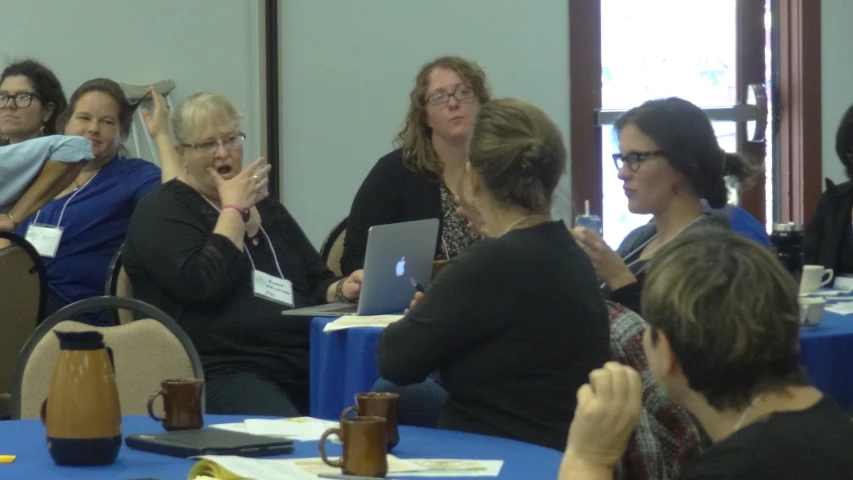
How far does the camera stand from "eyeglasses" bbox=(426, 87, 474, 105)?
144 inches

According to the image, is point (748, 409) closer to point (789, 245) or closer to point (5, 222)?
point (789, 245)

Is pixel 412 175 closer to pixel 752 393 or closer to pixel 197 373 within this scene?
pixel 197 373

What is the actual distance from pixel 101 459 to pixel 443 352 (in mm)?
651

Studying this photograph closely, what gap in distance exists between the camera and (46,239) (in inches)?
149

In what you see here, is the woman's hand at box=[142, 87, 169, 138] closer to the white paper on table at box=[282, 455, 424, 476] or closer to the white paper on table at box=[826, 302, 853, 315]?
the white paper on table at box=[826, 302, 853, 315]

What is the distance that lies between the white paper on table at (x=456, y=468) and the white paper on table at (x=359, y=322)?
1.12 meters

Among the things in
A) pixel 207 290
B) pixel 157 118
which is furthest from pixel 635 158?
pixel 157 118

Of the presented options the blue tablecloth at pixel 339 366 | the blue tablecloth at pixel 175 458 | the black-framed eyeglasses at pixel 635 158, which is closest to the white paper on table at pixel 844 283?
the black-framed eyeglasses at pixel 635 158

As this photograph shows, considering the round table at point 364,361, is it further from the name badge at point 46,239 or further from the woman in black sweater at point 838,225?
the name badge at point 46,239

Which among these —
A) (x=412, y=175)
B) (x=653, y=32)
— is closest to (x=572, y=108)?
(x=653, y=32)

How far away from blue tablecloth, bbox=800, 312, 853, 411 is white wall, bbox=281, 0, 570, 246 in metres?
2.64

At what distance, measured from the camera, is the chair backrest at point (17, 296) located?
126 inches

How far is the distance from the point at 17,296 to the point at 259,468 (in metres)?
2.01

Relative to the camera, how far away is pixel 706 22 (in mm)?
5449
